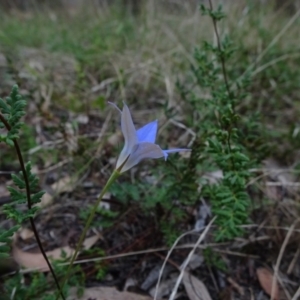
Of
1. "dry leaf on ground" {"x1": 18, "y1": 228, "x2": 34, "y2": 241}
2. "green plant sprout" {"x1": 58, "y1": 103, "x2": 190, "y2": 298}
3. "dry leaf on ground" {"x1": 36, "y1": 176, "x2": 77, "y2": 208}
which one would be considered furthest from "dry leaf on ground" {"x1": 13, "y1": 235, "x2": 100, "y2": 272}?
"green plant sprout" {"x1": 58, "y1": 103, "x2": 190, "y2": 298}

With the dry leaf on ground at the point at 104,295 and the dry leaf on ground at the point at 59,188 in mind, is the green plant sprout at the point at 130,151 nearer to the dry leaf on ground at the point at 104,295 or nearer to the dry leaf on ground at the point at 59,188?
the dry leaf on ground at the point at 104,295

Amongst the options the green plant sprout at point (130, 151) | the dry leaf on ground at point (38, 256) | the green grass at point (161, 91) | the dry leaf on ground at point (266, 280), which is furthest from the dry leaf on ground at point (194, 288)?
the green plant sprout at point (130, 151)

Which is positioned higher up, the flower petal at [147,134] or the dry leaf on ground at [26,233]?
the flower petal at [147,134]

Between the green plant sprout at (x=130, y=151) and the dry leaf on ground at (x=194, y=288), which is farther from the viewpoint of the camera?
the dry leaf on ground at (x=194, y=288)

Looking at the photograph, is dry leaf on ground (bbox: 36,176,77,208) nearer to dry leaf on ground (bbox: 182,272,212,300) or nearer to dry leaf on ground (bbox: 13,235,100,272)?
dry leaf on ground (bbox: 13,235,100,272)

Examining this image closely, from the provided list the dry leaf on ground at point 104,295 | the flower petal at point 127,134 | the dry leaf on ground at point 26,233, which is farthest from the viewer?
the dry leaf on ground at point 26,233

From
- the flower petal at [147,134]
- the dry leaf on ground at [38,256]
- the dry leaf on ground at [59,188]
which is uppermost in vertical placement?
the flower petal at [147,134]
